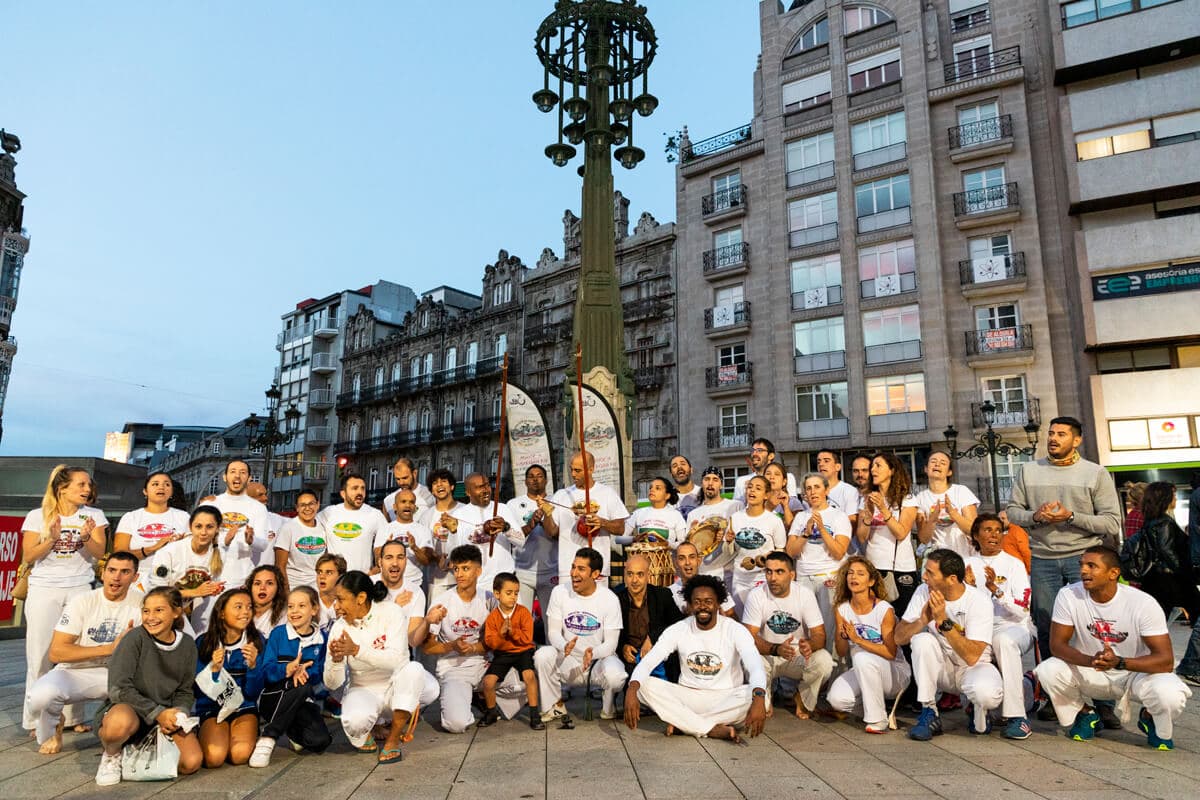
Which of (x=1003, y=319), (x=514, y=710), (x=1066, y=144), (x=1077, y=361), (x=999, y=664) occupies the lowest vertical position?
(x=514, y=710)

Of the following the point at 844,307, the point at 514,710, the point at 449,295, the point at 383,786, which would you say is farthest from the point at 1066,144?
the point at 449,295

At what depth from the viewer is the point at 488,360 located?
41.2 metres

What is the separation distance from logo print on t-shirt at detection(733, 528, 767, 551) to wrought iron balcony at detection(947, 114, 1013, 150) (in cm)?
2388

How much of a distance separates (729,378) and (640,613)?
78.0 feet

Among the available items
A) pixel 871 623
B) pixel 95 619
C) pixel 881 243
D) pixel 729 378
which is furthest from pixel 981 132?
pixel 95 619

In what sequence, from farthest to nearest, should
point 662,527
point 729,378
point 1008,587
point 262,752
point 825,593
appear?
point 729,378
point 662,527
point 825,593
point 1008,587
point 262,752

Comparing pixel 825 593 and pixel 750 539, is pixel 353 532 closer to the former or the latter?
pixel 750 539

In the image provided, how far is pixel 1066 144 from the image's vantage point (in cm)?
2448

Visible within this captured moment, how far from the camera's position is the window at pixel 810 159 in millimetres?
28906

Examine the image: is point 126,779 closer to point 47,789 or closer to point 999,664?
point 47,789

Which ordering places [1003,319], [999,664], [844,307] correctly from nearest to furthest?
[999,664]
[1003,319]
[844,307]

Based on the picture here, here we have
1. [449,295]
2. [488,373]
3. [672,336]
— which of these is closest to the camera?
[672,336]

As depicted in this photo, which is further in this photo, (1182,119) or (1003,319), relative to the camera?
(1003,319)

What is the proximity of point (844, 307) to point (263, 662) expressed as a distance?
25.5 m
